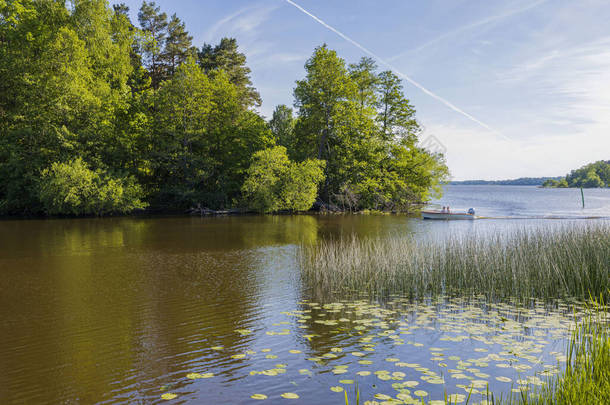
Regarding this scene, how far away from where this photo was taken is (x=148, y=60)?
44938mm

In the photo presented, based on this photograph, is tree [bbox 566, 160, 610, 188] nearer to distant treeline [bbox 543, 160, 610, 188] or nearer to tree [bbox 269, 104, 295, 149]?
distant treeline [bbox 543, 160, 610, 188]

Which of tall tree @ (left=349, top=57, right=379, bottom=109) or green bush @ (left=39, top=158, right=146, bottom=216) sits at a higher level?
tall tree @ (left=349, top=57, right=379, bottom=109)

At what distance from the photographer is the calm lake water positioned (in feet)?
16.7

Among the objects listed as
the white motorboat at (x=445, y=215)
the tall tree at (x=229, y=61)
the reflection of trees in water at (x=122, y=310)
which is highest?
the tall tree at (x=229, y=61)

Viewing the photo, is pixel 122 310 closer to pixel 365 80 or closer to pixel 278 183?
pixel 278 183

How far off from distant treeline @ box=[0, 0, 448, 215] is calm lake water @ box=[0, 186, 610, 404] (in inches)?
849

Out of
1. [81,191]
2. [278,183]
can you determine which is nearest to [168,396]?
[81,191]

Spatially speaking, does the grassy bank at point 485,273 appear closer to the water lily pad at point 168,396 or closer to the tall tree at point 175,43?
the water lily pad at point 168,396

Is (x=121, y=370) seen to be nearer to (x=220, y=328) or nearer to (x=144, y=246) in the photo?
(x=220, y=328)

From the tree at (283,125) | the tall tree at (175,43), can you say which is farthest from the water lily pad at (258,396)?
the tall tree at (175,43)

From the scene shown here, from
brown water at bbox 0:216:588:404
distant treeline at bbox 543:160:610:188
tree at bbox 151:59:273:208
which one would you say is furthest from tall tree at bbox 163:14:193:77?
distant treeline at bbox 543:160:610:188

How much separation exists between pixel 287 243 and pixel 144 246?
20.1 feet

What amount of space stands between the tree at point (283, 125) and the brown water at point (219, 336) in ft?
94.6

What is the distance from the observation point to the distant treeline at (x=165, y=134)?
30.4m
